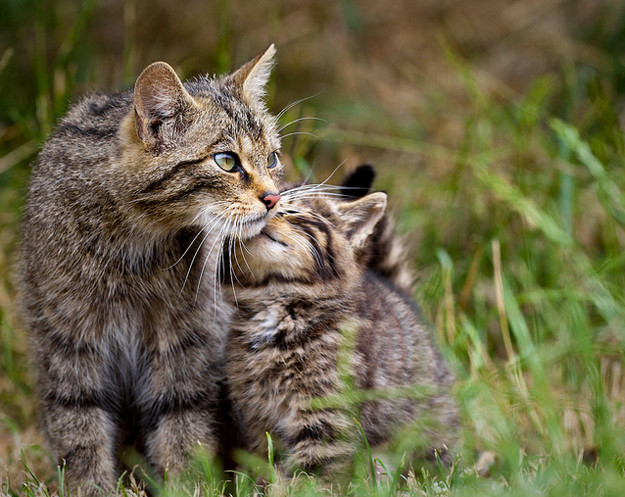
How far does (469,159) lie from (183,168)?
8.63ft

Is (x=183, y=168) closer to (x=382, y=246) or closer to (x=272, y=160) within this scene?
(x=272, y=160)

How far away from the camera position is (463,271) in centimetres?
520

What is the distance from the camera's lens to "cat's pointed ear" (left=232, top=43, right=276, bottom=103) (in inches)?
144

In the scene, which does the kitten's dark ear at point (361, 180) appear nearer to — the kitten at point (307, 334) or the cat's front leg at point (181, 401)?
the kitten at point (307, 334)

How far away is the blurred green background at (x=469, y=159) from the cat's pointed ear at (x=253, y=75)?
848 millimetres

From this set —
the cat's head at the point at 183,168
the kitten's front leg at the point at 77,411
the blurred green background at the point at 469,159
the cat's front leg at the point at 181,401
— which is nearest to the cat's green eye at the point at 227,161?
→ the cat's head at the point at 183,168

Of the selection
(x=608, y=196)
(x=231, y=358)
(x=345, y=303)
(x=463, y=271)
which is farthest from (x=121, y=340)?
(x=608, y=196)

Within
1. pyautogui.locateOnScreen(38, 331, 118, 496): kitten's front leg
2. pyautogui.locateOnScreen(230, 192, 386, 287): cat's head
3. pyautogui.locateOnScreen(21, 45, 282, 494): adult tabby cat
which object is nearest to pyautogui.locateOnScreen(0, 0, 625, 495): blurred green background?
pyautogui.locateOnScreen(38, 331, 118, 496): kitten's front leg

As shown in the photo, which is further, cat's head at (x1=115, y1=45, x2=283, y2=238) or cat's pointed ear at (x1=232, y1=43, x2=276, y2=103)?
cat's pointed ear at (x1=232, y1=43, x2=276, y2=103)

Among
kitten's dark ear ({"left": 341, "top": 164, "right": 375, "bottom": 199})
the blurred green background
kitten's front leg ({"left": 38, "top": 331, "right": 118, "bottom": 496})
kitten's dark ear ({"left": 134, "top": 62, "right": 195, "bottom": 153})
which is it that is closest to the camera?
kitten's dark ear ({"left": 134, "top": 62, "right": 195, "bottom": 153})

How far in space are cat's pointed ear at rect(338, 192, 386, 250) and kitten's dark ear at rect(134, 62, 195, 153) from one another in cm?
85

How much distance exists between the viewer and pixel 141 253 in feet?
11.0

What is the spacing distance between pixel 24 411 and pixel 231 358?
1.70 m

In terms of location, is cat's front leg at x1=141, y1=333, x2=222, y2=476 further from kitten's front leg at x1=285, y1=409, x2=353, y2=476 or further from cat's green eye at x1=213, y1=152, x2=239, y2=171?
cat's green eye at x1=213, y1=152, x2=239, y2=171
